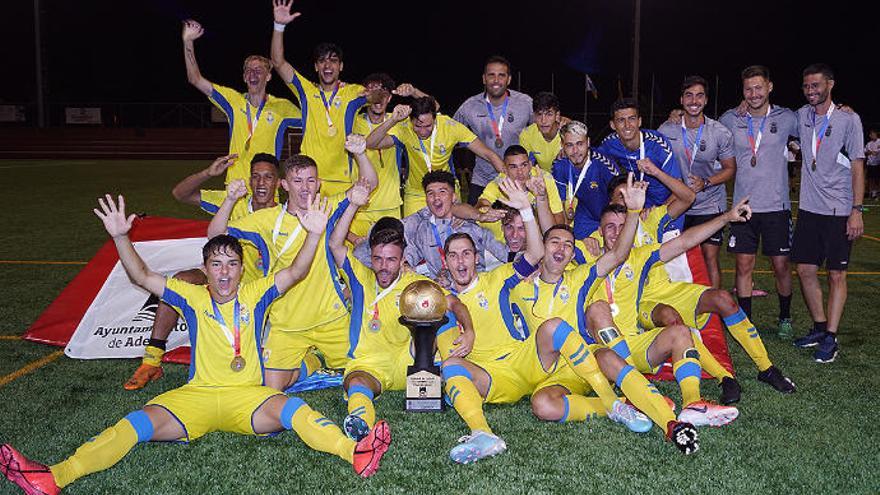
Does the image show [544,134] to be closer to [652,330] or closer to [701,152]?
[701,152]

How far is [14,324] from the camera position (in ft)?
20.6

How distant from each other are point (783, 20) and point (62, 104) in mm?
36217

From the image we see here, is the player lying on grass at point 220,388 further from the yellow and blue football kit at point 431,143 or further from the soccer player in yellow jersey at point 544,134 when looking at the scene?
the soccer player in yellow jersey at point 544,134

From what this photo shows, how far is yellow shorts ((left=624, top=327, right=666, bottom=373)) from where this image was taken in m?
4.67

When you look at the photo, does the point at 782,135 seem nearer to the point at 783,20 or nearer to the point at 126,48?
the point at 783,20

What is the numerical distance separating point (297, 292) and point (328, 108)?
2.36 metres

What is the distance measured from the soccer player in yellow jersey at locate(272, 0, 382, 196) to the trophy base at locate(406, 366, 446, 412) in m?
2.87

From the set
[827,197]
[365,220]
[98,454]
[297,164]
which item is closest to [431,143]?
[365,220]

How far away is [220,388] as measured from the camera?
4.04m

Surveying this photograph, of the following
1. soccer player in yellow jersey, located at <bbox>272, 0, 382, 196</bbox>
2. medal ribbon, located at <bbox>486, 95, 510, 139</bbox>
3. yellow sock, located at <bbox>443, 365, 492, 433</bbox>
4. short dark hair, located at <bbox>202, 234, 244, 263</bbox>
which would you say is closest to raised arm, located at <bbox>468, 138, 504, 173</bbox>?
medal ribbon, located at <bbox>486, 95, 510, 139</bbox>

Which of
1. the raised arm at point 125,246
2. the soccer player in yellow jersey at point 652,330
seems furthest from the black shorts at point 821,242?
the raised arm at point 125,246

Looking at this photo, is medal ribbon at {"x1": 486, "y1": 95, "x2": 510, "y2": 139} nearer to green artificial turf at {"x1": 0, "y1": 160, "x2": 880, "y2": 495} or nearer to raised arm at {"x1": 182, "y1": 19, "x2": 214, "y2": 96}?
raised arm at {"x1": 182, "y1": 19, "x2": 214, "y2": 96}

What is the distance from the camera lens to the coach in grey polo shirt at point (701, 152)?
19.6ft

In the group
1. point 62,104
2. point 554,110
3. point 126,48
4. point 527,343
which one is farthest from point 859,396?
point 126,48
